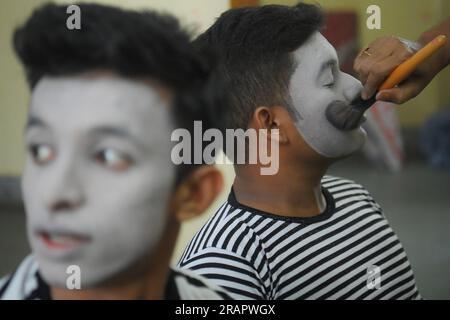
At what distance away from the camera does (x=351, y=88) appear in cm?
78

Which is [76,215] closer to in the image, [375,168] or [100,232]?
[100,232]

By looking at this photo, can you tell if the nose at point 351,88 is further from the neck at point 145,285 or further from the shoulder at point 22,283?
the shoulder at point 22,283

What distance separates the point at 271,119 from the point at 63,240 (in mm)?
288

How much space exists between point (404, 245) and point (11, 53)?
1.79 feet

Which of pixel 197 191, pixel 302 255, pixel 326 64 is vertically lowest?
pixel 302 255

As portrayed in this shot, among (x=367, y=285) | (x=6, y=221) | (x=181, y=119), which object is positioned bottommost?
(x=367, y=285)

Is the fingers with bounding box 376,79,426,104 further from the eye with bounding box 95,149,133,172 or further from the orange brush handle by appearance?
the eye with bounding box 95,149,133,172

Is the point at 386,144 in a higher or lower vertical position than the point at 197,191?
lower

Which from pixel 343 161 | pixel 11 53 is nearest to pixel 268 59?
pixel 343 161

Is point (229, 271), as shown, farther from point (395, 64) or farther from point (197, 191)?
point (395, 64)

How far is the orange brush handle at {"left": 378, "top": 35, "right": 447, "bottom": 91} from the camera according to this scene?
0.74 metres

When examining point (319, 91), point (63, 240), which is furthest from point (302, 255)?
point (63, 240)

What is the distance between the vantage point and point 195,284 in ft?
2.27

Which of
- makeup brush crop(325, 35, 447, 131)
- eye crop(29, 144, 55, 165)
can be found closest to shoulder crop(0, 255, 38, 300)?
eye crop(29, 144, 55, 165)
